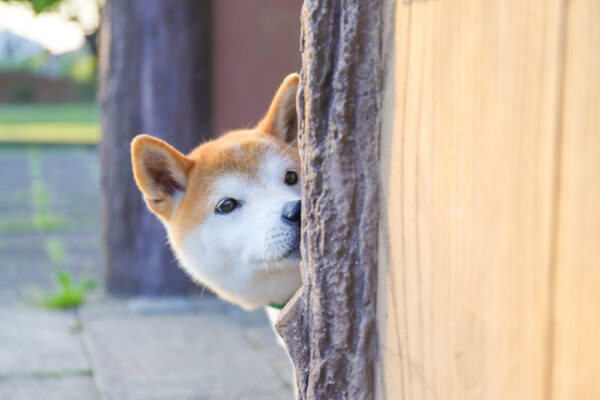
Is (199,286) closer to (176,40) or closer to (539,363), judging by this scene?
(176,40)

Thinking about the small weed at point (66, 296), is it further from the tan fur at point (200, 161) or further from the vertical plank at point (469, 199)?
the vertical plank at point (469, 199)

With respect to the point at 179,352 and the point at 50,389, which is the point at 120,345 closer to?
the point at 179,352

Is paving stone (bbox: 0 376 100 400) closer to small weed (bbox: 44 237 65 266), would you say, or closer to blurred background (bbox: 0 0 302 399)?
blurred background (bbox: 0 0 302 399)

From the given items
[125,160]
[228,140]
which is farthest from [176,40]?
[228,140]

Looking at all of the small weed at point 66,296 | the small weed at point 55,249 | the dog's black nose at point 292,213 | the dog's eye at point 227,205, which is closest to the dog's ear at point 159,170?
the dog's eye at point 227,205

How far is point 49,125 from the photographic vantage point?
70.6 feet

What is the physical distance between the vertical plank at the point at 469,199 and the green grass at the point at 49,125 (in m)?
15.2

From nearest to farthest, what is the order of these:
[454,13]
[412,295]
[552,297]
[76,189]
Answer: [552,297]
[454,13]
[412,295]
[76,189]

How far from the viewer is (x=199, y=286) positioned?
4973 mm

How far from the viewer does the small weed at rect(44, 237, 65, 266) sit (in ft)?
20.7

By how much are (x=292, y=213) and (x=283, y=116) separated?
69 cm

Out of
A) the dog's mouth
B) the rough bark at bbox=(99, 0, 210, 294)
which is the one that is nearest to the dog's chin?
the dog's mouth

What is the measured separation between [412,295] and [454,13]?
1.80 ft

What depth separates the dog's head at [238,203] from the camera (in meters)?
2.39
